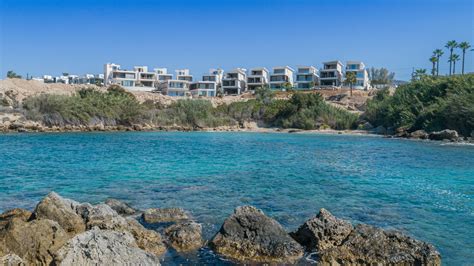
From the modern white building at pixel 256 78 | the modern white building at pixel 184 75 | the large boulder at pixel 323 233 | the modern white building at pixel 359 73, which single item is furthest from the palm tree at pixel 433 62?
the large boulder at pixel 323 233

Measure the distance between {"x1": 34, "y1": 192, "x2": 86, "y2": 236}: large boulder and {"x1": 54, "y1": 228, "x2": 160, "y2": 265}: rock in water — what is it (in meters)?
3.03

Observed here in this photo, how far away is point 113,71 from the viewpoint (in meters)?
116

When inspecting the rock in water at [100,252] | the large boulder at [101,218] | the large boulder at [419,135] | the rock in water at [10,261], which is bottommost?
the large boulder at [101,218]

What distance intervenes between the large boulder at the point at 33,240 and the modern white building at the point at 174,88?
338 ft

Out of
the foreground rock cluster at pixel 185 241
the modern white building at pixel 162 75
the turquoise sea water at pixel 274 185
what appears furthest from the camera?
the modern white building at pixel 162 75

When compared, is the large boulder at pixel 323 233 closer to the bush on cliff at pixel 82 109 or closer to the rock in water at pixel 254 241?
the rock in water at pixel 254 241

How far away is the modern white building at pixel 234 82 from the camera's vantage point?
114m

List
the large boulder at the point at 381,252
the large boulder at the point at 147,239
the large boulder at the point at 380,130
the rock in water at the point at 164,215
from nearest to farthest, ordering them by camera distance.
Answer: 1. the large boulder at the point at 381,252
2. the large boulder at the point at 147,239
3. the rock in water at the point at 164,215
4. the large boulder at the point at 380,130

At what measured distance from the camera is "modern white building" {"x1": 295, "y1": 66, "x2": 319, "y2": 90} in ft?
370

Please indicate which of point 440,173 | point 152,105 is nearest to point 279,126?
point 152,105

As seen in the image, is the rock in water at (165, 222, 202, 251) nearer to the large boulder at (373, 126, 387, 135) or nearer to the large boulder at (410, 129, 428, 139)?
the large boulder at (410, 129, 428, 139)

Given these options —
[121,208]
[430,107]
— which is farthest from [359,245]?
[430,107]

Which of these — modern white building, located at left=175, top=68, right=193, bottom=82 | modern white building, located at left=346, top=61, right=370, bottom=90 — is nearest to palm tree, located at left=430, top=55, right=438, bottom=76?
modern white building, located at left=346, top=61, right=370, bottom=90

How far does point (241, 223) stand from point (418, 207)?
8.27m
